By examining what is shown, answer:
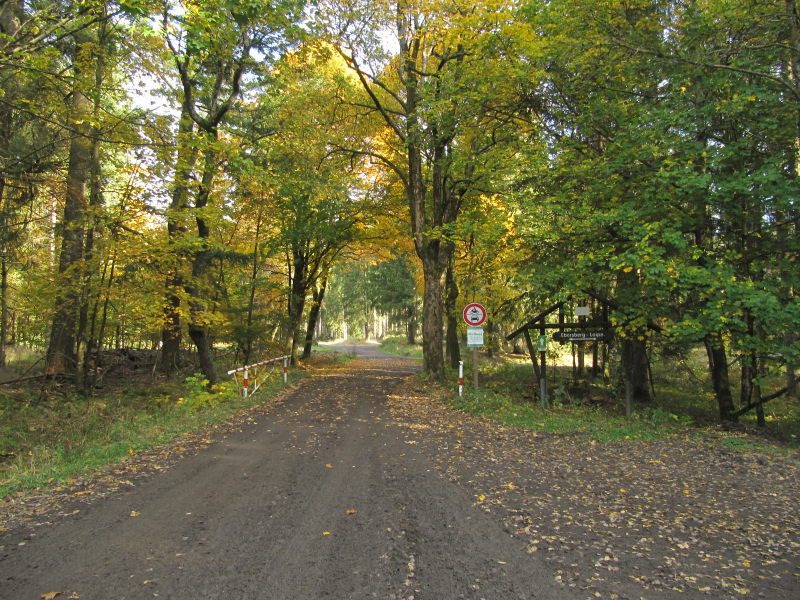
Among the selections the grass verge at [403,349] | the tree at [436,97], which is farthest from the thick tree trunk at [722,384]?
the grass verge at [403,349]

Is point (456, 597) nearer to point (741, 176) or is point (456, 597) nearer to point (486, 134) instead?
point (741, 176)

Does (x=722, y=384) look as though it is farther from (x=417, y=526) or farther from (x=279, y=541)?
(x=279, y=541)

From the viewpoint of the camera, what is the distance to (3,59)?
6.06 metres

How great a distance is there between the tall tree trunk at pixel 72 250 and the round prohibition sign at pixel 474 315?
32.0 feet

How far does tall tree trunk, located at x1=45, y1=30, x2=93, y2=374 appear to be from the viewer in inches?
425

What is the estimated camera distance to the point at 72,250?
1236 cm

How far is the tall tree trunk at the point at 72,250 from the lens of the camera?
35.4ft

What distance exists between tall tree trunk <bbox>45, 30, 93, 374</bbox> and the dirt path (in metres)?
7.06

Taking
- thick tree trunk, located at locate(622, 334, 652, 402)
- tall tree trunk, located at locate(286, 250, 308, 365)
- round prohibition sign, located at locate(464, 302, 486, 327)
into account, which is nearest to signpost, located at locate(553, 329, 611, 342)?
thick tree trunk, located at locate(622, 334, 652, 402)

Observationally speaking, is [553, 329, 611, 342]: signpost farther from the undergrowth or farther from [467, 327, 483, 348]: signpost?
[467, 327, 483, 348]: signpost

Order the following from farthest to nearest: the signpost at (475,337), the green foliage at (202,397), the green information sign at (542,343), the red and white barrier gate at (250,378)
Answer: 1. the red and white barrier gate at (250,378)
2. the signpost at (475,337)
3. the green information sign at (542,343)
4. the green foliage at (202,397)

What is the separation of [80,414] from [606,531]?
36.7 feet

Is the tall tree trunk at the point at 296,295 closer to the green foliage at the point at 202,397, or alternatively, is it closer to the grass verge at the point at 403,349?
the green foliage at the point at 202,397

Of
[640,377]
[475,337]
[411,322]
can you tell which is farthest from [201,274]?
[411,322]
